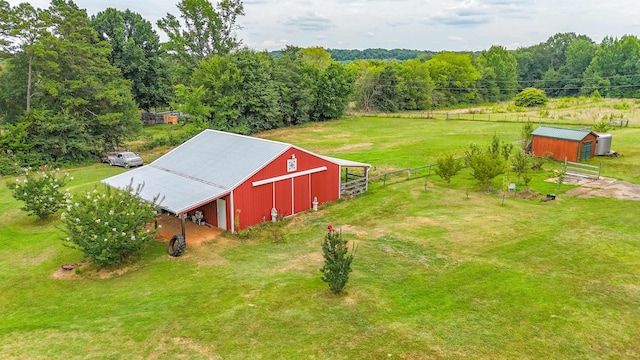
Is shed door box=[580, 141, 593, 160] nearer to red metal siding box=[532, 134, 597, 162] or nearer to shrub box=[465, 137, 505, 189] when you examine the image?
red metal siding box=[532, 134, 597, 162]

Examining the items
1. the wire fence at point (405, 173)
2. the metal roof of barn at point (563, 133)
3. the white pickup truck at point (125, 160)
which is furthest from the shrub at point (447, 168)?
the white pickup truck at point (125, 160)

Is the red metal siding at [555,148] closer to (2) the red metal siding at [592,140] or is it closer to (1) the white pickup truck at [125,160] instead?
(2) the red metal siding at [592,140]

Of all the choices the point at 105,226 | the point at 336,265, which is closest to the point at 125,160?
the point at 105,226

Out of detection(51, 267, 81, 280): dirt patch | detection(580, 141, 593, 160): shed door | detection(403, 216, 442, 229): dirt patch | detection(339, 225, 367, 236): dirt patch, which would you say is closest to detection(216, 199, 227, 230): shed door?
detection(339, 225, 367, 236): dirt patch

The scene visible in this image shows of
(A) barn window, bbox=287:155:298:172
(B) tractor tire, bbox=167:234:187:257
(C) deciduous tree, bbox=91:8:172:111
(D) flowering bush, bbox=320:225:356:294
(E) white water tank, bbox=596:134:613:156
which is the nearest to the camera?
(D) flowering bush, bbox=320:225:356:294

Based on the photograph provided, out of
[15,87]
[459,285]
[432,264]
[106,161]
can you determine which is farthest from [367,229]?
[15,87]
